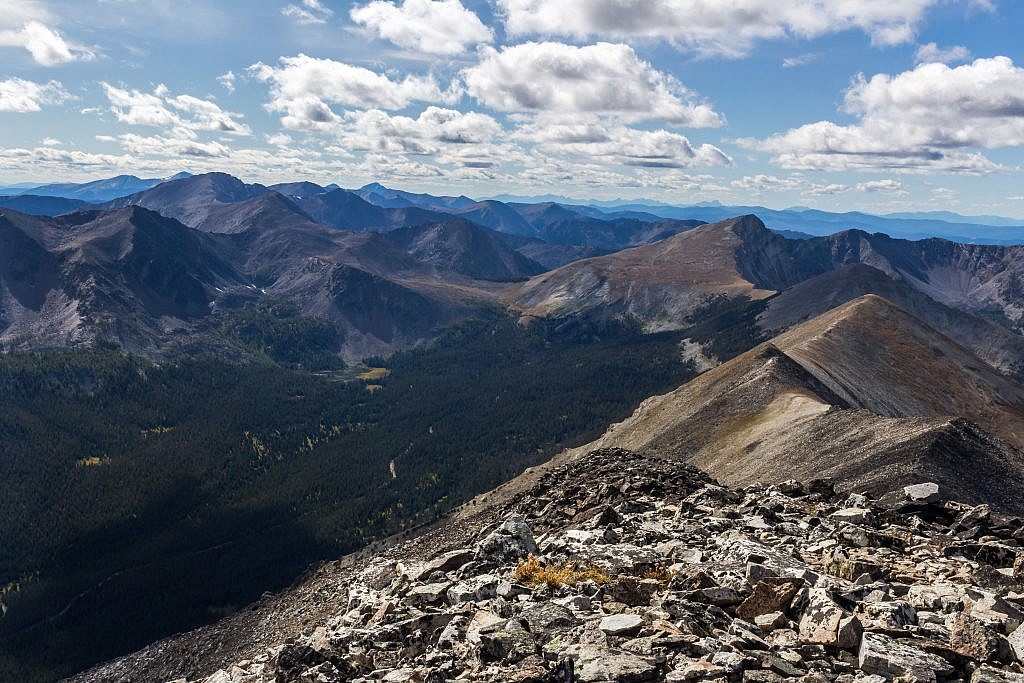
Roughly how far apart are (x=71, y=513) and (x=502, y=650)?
221 meters

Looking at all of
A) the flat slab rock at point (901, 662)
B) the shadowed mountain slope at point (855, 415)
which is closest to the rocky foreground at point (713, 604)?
the flat slab rock at point (901, 662)

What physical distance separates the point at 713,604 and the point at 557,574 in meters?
7.67

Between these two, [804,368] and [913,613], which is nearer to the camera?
[913,613]

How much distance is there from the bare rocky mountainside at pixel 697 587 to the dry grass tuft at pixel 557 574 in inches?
5.6

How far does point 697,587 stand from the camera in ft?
81.5

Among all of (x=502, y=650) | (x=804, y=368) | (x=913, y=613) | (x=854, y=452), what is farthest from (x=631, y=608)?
(x=804, y=368)

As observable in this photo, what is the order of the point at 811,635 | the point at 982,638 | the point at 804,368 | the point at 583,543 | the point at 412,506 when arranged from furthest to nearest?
the point at 412,506 < the point at 804,368 < the point at 583,543 < the point at 811,635 < the point at 982,638

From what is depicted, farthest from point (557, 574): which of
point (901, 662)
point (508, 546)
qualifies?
point (901, 662)

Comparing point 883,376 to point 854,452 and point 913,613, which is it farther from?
point 913,613

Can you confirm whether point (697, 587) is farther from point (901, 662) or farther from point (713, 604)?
point (901, 662)

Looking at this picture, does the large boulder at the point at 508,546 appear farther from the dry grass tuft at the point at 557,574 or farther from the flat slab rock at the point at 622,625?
the flat slab rock at the point at 622,625

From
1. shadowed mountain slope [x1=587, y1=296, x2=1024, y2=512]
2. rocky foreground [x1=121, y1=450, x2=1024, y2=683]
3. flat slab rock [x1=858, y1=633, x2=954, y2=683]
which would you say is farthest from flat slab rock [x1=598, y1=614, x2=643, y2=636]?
shadowed mountain slope [x1=587, y1=296, x2=1024, y2=512]

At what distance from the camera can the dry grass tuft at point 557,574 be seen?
27744 millimetres

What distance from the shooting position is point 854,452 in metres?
70.3
